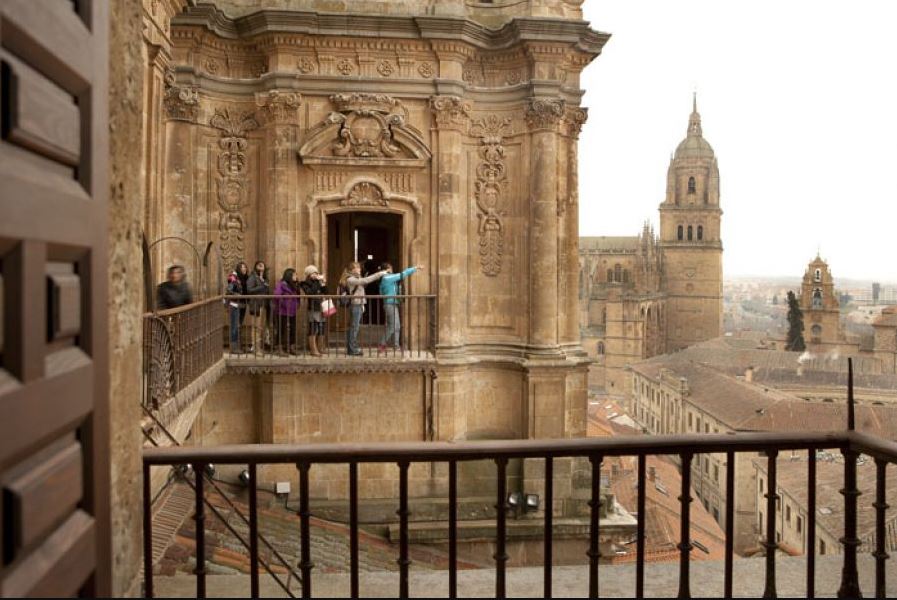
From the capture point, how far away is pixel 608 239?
326ft

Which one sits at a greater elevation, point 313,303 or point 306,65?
point 306,65

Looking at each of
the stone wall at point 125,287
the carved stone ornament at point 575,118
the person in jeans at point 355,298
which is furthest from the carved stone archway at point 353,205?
the stone wall at point 125,287

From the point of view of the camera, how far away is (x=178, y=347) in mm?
7637

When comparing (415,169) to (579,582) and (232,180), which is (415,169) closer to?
(232,180)

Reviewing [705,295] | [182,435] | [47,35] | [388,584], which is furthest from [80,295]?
[705,295]

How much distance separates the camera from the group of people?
425 inches

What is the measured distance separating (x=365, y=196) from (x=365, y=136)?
3.02 feet

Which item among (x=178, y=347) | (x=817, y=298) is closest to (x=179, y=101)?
(x=178, y=347)

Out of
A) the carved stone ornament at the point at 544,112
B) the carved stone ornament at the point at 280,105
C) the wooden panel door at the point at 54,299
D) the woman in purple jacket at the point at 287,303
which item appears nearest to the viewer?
the wooden panel door at the point at 54,299

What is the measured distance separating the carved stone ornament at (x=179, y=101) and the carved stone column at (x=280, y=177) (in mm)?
952

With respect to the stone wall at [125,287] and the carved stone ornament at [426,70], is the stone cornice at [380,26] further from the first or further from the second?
the stone wall at [125,287]

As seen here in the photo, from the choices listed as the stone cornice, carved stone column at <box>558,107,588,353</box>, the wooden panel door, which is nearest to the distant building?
carved stone column at <box>558,107,588,353</box>

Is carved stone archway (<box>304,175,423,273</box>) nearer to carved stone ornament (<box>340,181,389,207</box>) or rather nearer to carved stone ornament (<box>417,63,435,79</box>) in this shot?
carved stone ornament (<box>340,181,389,207</box>)

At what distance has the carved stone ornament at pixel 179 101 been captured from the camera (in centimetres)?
1113
